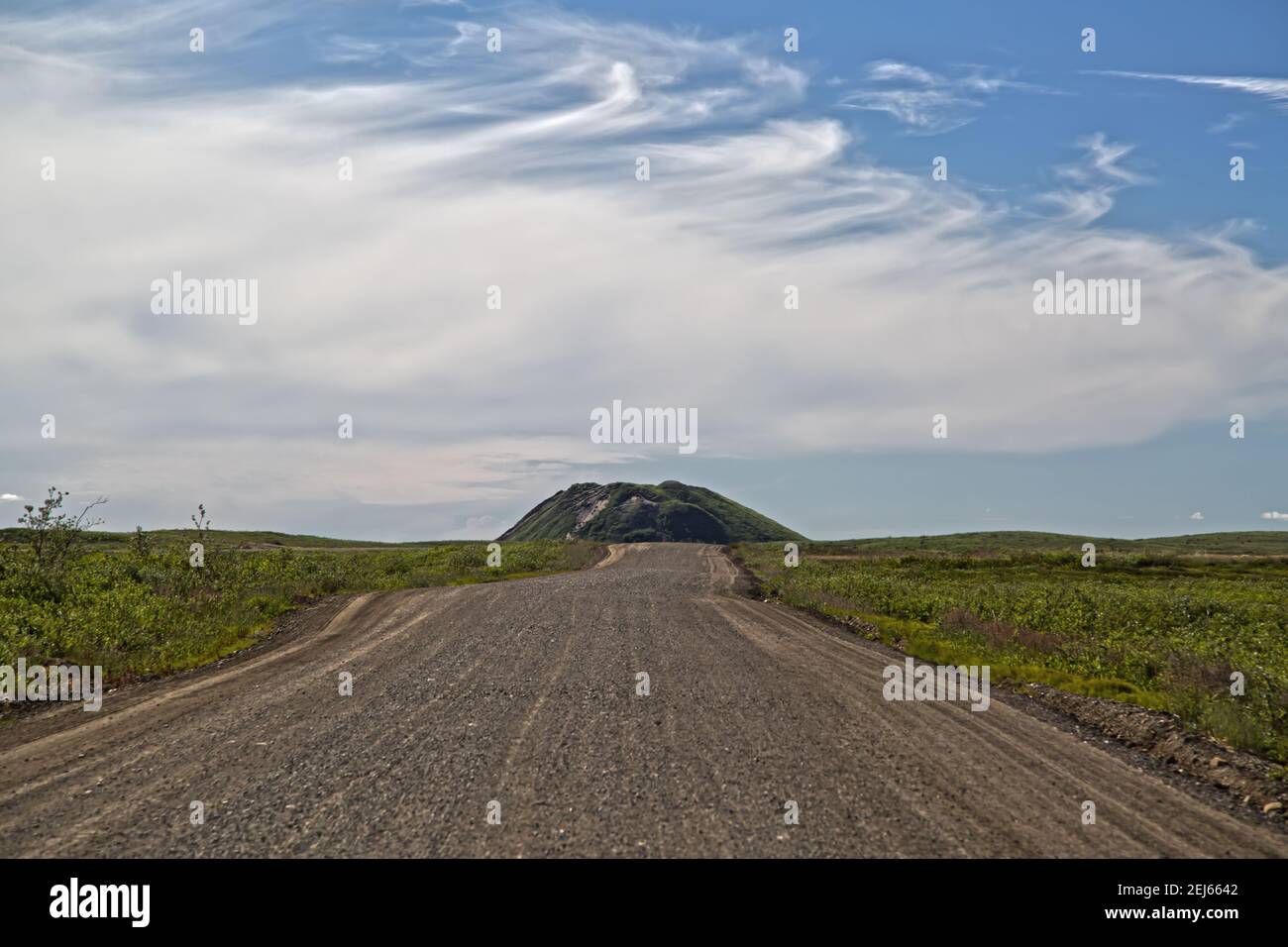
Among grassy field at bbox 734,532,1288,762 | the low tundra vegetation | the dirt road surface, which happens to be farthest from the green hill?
the dirt road surface

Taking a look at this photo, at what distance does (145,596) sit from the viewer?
78.8 feet

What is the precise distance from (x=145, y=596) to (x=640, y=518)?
13740 cm

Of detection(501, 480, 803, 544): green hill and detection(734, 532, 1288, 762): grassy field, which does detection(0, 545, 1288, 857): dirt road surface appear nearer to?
detection(734, 532, 1288, 762): grassy field

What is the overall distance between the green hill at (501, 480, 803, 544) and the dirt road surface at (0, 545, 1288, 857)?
12954 cm

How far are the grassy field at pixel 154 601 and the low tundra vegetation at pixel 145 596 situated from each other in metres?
0.03

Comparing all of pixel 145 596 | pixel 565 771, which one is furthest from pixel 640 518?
pixel 565 771

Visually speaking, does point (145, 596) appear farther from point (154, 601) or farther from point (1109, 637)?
point (1109, 637)

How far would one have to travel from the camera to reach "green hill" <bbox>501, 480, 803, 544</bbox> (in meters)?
156

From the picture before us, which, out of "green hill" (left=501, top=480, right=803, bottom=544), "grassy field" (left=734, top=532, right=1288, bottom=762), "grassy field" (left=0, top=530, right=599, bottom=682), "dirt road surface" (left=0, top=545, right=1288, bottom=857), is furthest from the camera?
"green hill" (left=501, top=480, right=803, bottom=544)

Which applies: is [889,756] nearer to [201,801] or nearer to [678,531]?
[201,801]

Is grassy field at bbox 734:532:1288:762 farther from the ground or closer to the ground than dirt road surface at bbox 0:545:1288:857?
closer to the ground

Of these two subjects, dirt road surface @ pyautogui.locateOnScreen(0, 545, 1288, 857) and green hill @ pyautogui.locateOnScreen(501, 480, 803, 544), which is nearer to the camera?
dirt road surface @ pyautogui.locateOnScreen(0, 545, 1288, 857)

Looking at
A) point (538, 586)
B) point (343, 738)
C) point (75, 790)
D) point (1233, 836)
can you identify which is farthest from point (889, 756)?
point (538, 586)

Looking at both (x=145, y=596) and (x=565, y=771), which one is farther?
(x=145, y=596)
